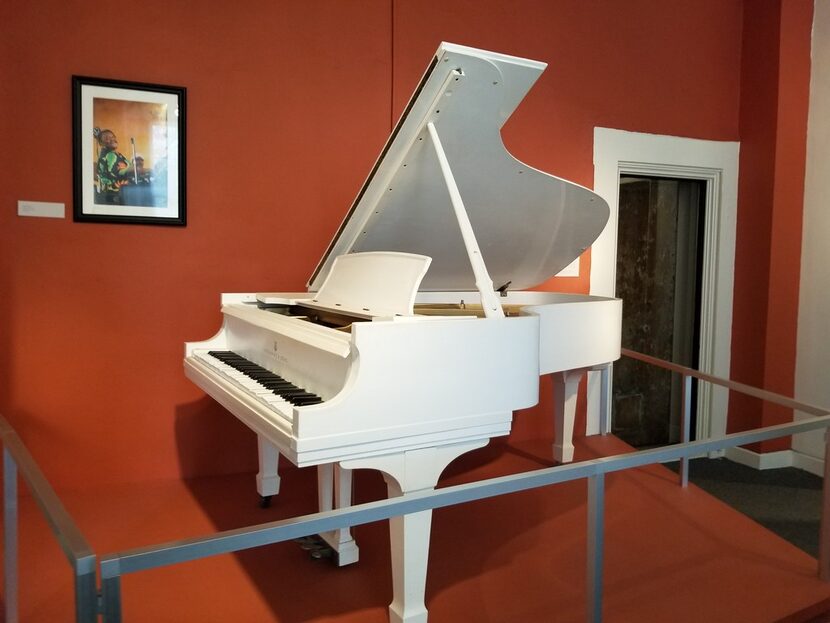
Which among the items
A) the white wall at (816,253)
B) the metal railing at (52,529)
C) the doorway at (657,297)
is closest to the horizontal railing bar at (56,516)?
the metal railing at (52,529)

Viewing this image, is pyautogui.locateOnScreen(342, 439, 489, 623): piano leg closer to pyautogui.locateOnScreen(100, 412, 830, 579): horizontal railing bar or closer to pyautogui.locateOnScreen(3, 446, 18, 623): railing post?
pyautogui.locateOnScreen(100, 412, 830, 579): horizontal railing bar

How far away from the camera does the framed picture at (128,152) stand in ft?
10.3

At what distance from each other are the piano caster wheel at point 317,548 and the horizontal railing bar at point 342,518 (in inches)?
47.7

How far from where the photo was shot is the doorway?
4.76 meters

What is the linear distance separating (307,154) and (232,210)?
0.50 meters

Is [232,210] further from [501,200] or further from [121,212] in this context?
[501,200]

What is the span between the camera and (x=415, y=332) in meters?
1.90

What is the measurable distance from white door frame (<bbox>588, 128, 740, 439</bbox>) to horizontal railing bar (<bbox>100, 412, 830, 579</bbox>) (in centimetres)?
265

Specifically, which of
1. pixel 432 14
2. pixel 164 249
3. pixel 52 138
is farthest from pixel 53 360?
pixel 432 14

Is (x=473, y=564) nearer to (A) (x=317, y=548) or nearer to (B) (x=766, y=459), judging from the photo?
(A) (x=317, y=548)

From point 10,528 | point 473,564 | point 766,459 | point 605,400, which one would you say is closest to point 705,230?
point 605,400

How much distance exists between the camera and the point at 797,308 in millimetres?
4430

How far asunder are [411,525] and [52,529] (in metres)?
0.98

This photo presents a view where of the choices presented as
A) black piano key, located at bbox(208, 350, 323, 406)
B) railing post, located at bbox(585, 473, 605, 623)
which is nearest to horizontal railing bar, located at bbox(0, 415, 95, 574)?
black piano key, located at bbox(208, 350, 323, 406)
